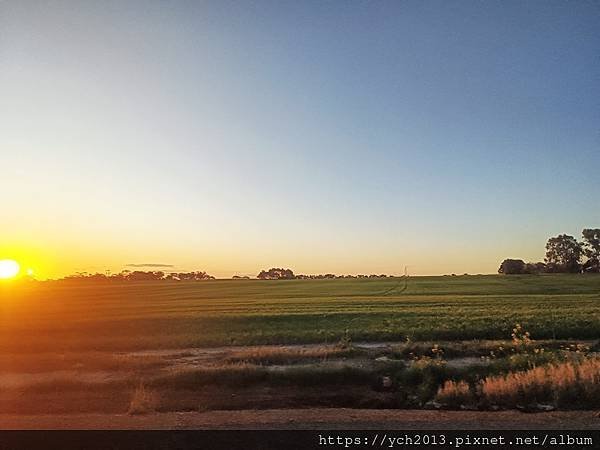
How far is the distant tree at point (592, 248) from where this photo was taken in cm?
13240

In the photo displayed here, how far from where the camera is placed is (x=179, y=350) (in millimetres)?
35938

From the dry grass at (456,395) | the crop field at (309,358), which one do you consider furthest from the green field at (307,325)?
the dry grass at (456,395)

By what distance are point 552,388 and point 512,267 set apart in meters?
129

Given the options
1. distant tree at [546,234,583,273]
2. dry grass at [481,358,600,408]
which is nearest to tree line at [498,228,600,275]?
distant tree at [546,234,583,273]

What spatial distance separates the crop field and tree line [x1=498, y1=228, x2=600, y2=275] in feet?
273

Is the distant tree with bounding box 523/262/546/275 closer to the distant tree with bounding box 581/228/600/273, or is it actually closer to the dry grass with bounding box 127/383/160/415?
the distant tree with bounding box 581/228/600/273

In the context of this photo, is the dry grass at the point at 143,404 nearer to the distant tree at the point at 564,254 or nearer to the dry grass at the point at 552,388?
the dry grass at the point at 552,388

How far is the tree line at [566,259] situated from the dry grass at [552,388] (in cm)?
12593

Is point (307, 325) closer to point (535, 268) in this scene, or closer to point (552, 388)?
point (552, 388)

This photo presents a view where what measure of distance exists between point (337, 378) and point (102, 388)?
9.48m
